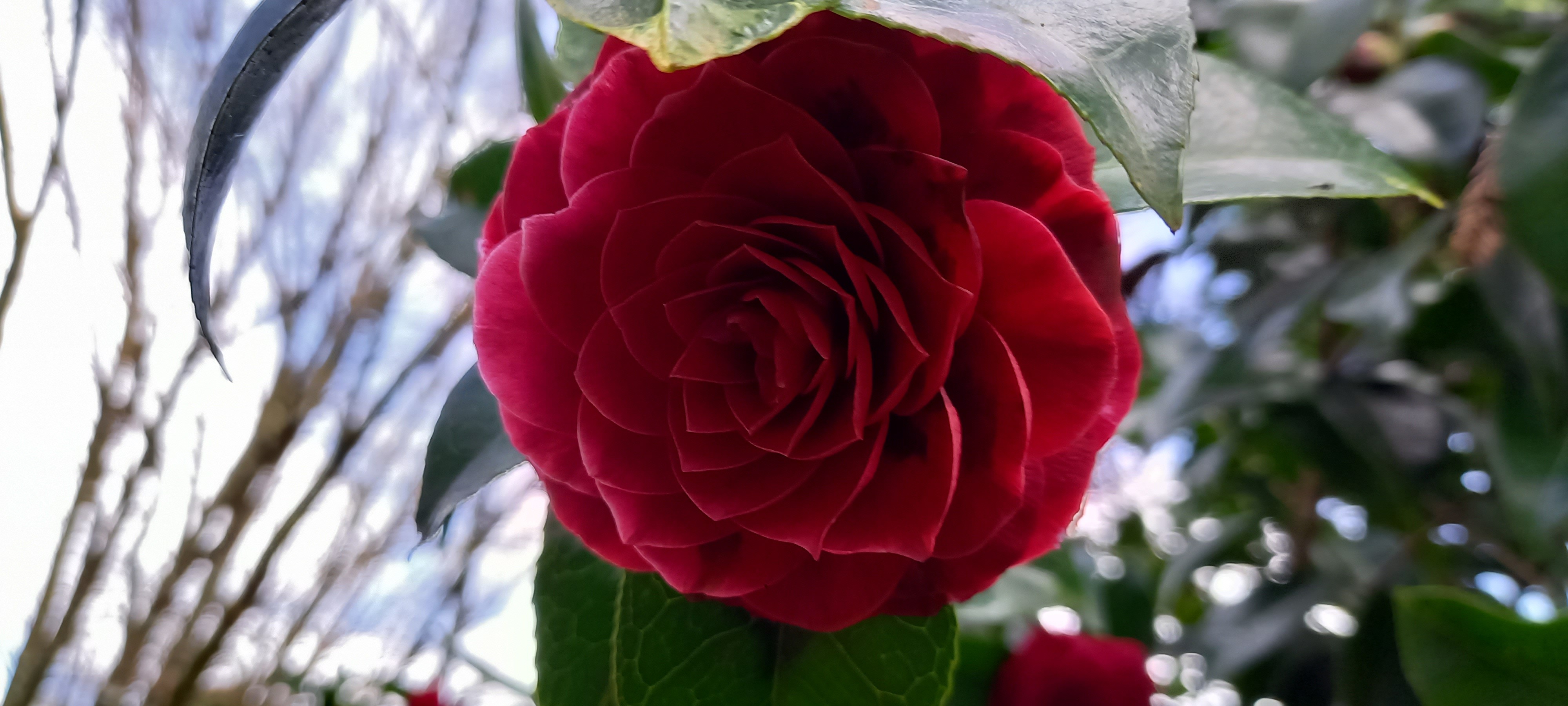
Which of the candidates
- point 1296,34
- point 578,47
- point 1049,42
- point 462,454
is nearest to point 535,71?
point 578,47

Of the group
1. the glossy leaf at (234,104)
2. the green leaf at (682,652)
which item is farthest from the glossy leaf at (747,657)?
the glossy leaf at (234,104)

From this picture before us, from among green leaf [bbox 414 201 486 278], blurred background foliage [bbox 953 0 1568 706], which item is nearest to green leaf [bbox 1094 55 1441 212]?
blurred background foliage [bbox 953 0 1568 706]

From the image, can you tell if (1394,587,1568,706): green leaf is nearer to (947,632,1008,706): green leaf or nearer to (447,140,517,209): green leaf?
(947,632,1008,706): green leaf

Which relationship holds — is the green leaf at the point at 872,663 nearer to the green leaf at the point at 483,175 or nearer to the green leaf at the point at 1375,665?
the green leaf at the point at 483,175

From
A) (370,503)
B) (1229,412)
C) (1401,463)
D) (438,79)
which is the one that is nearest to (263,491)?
(370,503)

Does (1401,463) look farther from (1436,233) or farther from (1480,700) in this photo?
(1480,700)

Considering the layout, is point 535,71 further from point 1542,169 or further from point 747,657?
point 1542,169
